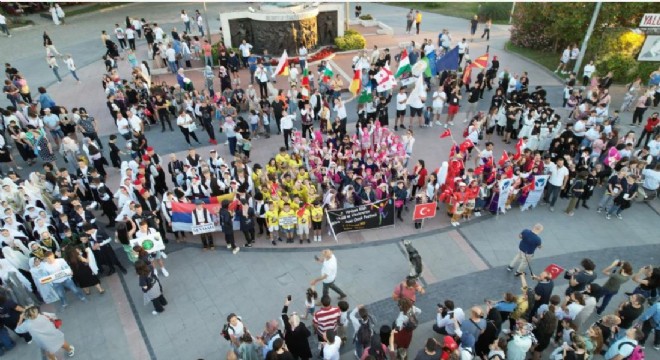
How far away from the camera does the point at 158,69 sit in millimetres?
23266

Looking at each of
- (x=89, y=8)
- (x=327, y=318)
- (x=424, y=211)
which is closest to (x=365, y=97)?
(x=424, y=211)

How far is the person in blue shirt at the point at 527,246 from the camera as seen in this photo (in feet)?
31.9

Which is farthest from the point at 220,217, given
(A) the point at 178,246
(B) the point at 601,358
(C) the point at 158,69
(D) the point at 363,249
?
(C) the point at 158,69

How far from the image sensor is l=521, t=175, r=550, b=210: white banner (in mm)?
12500

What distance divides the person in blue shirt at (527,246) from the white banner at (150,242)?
8.37 metres

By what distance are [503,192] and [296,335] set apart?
745 cm

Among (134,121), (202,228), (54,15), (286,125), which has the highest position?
(54,15)

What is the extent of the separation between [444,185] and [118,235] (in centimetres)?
881

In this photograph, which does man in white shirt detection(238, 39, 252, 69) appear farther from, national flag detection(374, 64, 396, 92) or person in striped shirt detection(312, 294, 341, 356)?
person in striped shirt detection(312, 294, 341, 356)

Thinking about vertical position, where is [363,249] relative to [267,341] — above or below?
below

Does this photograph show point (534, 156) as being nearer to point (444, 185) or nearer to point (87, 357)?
point (444, 185)

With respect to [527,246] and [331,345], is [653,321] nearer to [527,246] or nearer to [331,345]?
[527,246]

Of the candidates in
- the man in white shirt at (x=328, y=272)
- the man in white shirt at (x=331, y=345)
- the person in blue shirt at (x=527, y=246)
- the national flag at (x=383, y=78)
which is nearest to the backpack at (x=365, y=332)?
the man in white shirt at (x=331, y=345)

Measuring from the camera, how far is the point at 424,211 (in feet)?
38.9
